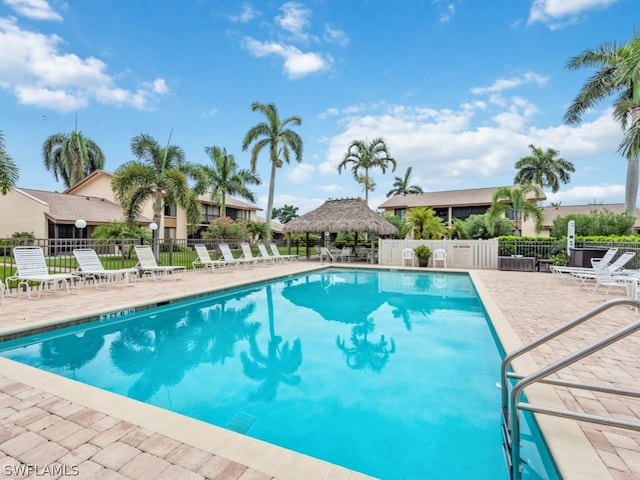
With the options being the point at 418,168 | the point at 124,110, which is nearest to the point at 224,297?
the point at 124,110

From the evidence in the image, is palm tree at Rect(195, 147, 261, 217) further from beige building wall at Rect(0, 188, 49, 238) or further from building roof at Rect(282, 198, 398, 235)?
beige building wall at Rect(0, 188, 49, 238)

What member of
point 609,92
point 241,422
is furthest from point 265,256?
point 609,92

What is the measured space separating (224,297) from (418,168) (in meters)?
40.8

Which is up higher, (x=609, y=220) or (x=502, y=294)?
(x=609, y=220)

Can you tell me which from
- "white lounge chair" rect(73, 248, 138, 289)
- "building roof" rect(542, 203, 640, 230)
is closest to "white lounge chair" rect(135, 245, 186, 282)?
"white lounge chair" rect(73, 248, 138, 289)

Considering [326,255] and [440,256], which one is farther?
[326,255]

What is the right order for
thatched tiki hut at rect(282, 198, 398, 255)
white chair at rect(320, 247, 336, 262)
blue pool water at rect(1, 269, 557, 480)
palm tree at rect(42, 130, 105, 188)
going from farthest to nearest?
palm tree at rect(42, 130, 105, 188) < thatched tiki hut at rect(282, 198, 398, 255) < white chair at rect(320, 247, 336, 262) < blue pool water at rect(1, 269, 557, 480)

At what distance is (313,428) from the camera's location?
346 centimetres

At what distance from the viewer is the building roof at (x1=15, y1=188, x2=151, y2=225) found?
76.4 feet

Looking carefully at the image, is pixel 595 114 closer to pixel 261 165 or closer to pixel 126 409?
pixel 261 165

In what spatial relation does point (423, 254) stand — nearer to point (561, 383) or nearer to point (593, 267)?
point (593, 267)

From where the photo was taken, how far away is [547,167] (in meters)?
33.1

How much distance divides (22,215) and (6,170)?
17883mm

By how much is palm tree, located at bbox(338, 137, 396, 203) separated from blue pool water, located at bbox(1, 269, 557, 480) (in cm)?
2516
